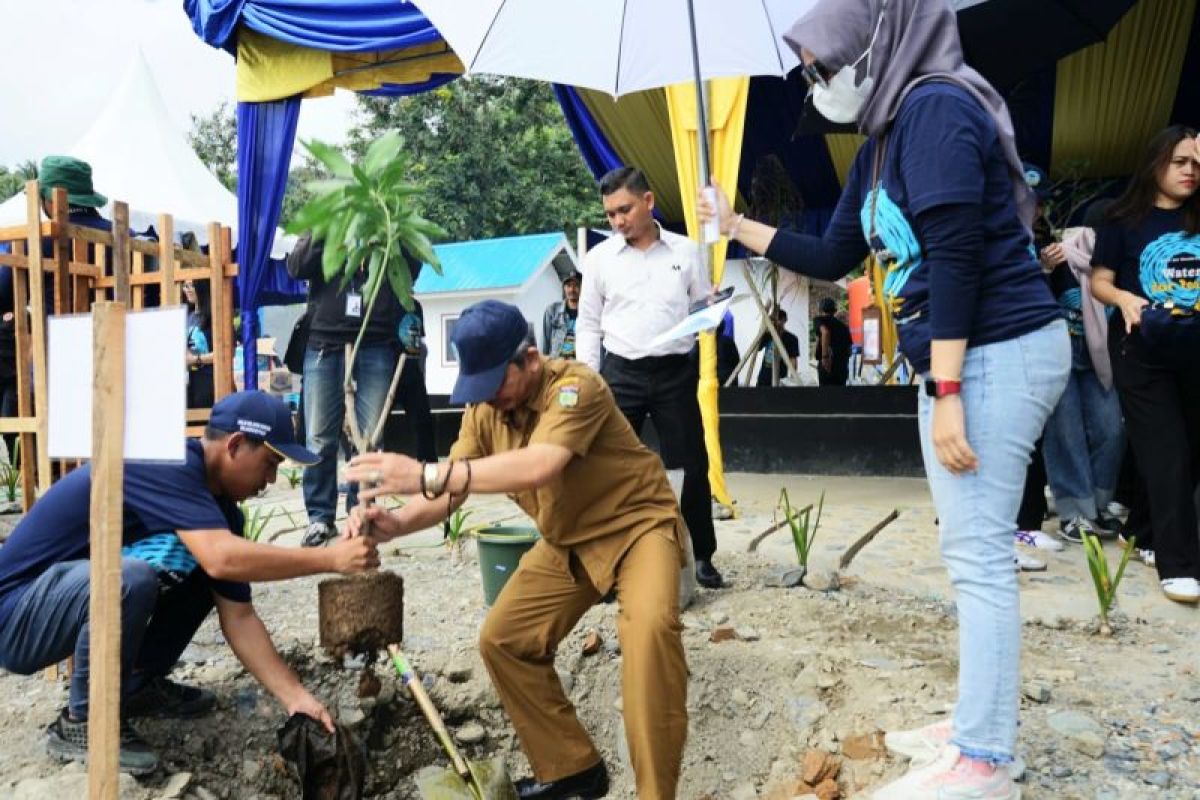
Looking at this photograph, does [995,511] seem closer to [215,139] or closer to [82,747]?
[82,747]

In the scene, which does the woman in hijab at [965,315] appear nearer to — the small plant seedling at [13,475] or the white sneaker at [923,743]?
the white sneaker at [923,743]

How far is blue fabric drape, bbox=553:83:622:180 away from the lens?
298 inches

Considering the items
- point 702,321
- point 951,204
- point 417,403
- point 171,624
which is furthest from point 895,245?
point 417,403

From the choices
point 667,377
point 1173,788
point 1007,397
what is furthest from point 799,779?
point 667,377

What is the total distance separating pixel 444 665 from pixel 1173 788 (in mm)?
2097

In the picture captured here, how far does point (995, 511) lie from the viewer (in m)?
1.89

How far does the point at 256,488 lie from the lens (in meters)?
2.45

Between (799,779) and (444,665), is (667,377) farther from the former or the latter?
(799,779)

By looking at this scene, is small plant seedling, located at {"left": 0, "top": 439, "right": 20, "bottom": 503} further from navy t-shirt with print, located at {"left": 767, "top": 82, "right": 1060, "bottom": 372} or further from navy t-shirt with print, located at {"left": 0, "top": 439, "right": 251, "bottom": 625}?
navy t-shirt with print, located at {"left": 767, "top": 82, "right": 1060, "bottom": 372}

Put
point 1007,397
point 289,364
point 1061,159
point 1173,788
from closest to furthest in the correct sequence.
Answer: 1. point 1007,397
2. point 1173,788
3. point 289,364
4. point 1061,159

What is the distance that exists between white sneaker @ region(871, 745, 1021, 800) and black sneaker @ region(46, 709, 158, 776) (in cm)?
184

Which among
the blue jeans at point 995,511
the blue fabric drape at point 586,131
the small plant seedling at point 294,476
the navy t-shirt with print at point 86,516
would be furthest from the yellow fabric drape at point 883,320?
the navy t-shirt with print at point 86,516

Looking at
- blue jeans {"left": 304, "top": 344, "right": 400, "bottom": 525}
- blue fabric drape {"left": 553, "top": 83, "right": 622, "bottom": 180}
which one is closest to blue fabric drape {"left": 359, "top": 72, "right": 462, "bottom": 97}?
blue fabric drape {"left": 553, "top": 83, "right": 622, "bottom": 180}

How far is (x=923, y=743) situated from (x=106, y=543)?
1.89 metres
